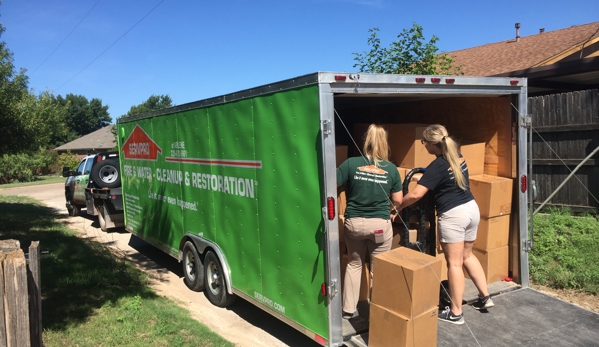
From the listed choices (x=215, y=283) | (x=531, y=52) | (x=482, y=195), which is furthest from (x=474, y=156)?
(x=531, y=52)

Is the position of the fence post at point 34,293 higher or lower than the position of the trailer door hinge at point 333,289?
higher

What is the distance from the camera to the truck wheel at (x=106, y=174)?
1021 centimetres

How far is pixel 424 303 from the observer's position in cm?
354

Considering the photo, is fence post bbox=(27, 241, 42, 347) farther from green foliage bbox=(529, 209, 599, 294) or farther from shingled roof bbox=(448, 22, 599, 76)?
shingled roof bbox=(448, 22, 599, 76)

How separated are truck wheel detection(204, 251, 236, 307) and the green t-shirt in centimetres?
210

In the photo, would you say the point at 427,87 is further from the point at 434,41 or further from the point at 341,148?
the point at 434,41

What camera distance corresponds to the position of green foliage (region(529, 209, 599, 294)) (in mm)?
5641

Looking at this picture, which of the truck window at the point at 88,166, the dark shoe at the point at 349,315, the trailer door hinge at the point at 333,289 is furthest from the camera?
the truck window at the point at 88,166

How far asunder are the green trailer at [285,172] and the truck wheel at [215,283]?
19 millimetres

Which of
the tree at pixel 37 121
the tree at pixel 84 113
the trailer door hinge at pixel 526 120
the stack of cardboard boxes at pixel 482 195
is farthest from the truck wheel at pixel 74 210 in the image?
the tree at pixel 84 113

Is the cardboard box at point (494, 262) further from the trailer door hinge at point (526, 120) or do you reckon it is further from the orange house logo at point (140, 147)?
the orange house logo at point (140, 147)

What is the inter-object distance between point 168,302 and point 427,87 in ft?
13.4

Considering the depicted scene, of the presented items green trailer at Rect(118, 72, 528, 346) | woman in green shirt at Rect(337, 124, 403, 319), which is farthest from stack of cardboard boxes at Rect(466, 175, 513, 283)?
woman in green shirt at Rect(337, 124, 403, 319)

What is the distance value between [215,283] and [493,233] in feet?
11.2
